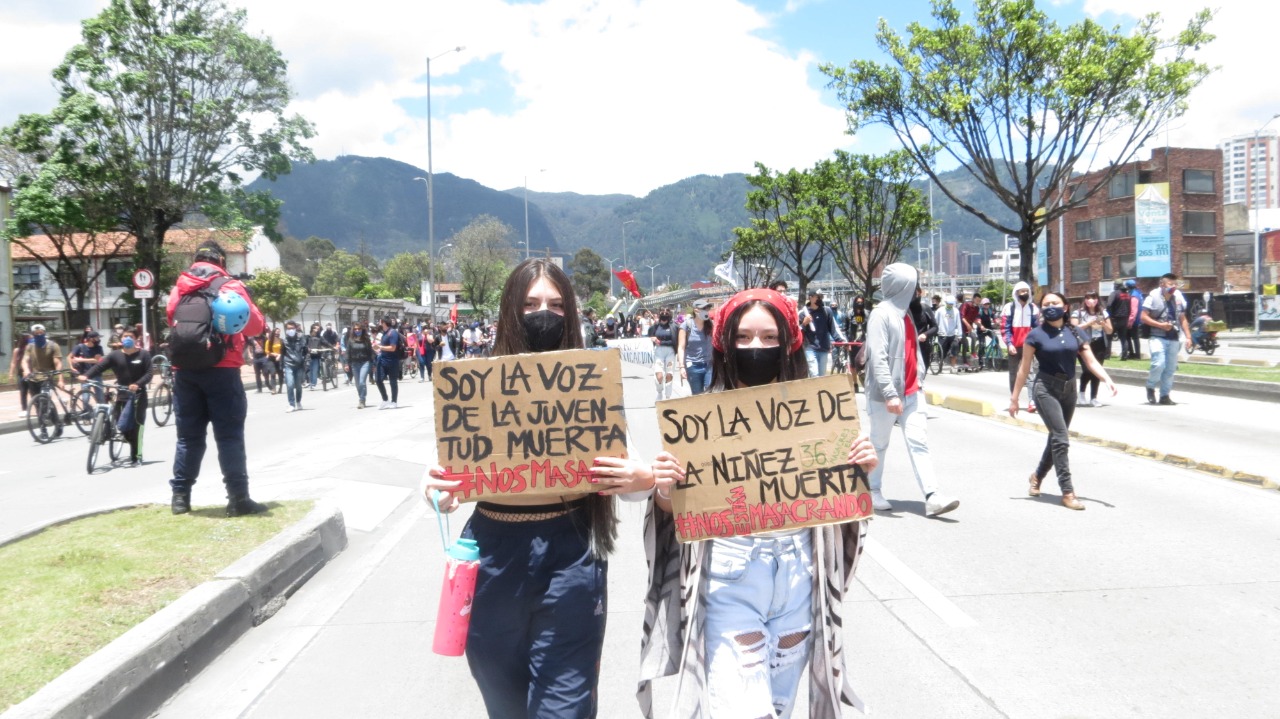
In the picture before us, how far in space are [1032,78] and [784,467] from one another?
25.2 m

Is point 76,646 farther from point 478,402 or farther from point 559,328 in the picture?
point 559,328

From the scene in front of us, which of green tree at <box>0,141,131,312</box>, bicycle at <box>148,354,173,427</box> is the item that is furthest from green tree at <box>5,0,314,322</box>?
bicycle at <box>148,354,173,427</box>

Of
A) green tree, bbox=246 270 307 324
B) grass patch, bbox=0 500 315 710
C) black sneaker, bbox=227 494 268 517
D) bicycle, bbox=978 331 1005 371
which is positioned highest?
green tree, bbox=246 270 307 324

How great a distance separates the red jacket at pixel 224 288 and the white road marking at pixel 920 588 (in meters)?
4.63

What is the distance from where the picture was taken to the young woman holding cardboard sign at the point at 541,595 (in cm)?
280

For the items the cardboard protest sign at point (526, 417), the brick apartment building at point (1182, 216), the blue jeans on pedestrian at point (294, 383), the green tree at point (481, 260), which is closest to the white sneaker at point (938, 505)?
the cardboard protest sign at point (526, 417)

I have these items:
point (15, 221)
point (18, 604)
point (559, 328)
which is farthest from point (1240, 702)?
A: point (15, 221)

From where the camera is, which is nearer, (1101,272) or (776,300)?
(776,300)

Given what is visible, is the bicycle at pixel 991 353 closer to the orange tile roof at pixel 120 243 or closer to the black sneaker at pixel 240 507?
the black sneaker at pixel 240 507

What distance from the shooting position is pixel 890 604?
573cm

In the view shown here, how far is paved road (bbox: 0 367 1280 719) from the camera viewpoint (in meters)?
4.38

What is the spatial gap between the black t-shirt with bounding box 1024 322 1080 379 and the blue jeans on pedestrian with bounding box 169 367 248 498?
240 inches

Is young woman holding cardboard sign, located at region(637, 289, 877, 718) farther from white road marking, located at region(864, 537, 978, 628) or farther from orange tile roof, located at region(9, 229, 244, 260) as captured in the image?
orange tile roof, located at region(9, 229, 244, 260)

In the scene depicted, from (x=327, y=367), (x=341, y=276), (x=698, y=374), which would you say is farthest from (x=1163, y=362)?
(x=341, y=276)
